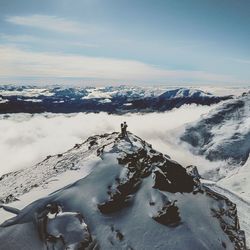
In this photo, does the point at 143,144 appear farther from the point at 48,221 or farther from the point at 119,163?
the point at 48,221

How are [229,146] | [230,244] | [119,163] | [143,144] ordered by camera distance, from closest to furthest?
[230,244], [119,163], [143,144], [229,146]

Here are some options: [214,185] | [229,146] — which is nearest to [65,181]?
[214,185]

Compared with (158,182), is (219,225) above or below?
below

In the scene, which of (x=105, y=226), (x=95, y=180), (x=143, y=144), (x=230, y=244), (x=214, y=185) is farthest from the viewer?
(x=214, y=185)

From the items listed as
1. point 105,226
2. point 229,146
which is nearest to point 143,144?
point 105,226

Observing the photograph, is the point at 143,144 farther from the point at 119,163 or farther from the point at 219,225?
the point at 219,225

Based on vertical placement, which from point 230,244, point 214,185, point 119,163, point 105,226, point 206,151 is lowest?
point 206,151

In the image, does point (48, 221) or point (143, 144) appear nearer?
point (48, 221)
